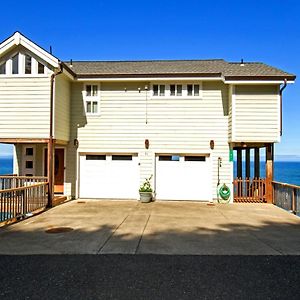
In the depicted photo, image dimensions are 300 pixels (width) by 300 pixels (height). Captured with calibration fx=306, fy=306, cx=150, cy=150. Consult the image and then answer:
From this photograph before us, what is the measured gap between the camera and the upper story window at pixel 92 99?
1373cm

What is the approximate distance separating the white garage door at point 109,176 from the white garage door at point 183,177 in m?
1.11

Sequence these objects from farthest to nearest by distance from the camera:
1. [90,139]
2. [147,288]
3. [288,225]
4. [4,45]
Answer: [90,139], [4,45], [288,225], [147,288]

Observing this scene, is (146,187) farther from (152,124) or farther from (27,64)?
(27,64)

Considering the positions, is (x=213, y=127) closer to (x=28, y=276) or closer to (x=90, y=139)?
(x=90, y=139)

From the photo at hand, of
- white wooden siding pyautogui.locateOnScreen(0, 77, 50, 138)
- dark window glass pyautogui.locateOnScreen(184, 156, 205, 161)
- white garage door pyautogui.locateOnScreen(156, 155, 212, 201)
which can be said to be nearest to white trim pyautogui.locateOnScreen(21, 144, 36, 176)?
white wooden siding pyautogui.locateOnScreen(0, 77, 50, 138)

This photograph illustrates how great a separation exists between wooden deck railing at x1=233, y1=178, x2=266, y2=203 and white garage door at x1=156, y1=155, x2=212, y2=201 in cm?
117

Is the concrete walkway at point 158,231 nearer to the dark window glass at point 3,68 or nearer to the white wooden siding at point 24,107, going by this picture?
the white wooden siding at point 24,107

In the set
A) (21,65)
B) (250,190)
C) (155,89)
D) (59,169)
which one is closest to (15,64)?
(21,65)

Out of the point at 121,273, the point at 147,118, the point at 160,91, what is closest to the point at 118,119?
the point at 147,118

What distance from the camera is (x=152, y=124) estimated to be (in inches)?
531

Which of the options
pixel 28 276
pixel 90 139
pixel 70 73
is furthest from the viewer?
pixel 90 139

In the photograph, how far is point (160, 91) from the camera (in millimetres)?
13594

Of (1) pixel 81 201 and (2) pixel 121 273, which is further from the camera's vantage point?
(1) pixel 81 201

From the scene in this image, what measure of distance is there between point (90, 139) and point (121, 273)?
9435 mm
